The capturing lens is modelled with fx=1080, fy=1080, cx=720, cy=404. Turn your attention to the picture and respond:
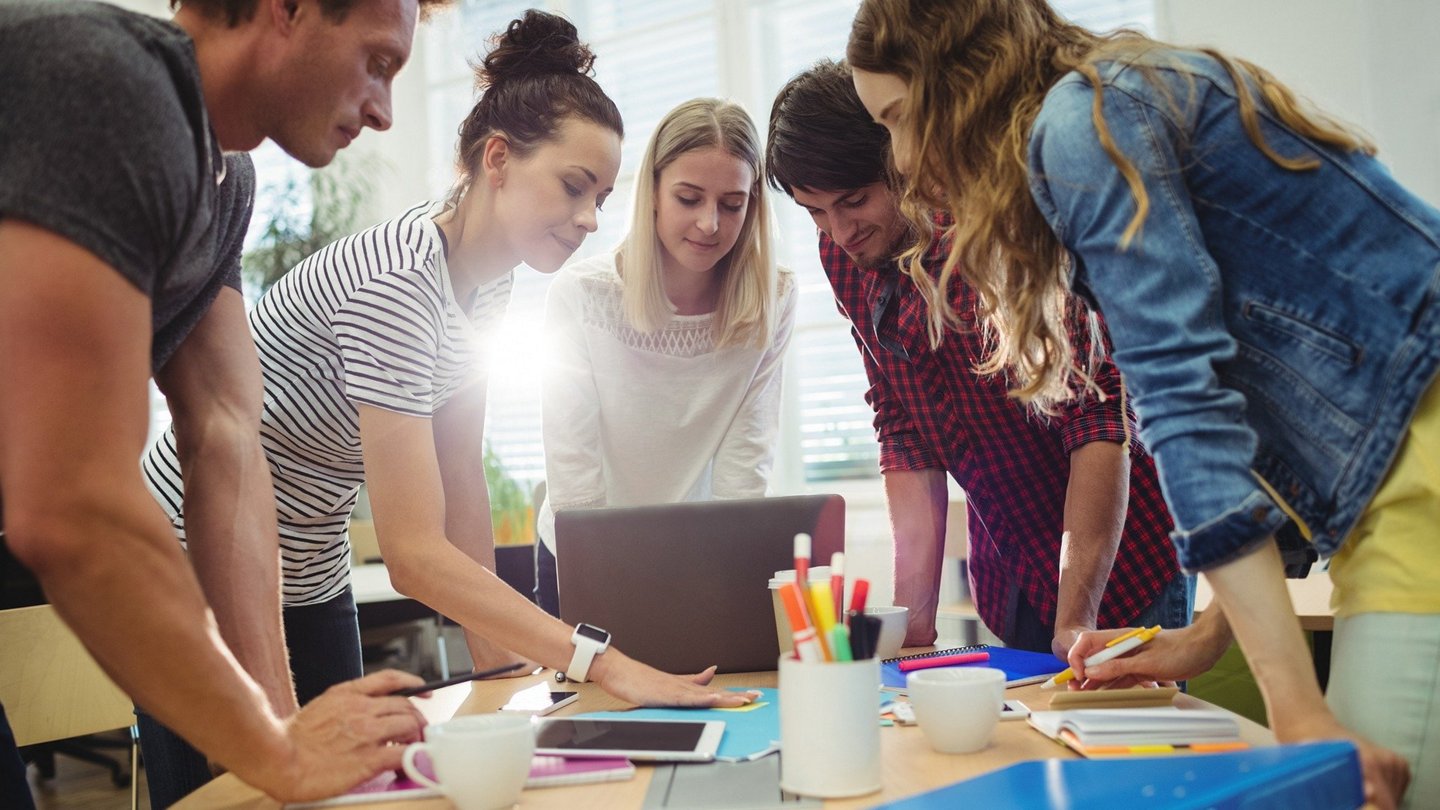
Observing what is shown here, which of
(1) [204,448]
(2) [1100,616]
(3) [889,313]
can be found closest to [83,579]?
(1) [204,448]

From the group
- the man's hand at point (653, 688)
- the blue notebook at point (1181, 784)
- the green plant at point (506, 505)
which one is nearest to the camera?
the blue notebook at point (1181, 784)

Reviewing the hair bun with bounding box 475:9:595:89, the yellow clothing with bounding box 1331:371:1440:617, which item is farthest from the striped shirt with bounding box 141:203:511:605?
the yellow clothing with bounding box 1331:371:1440:617

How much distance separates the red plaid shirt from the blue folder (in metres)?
0.38

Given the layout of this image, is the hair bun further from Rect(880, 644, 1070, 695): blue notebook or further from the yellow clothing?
the yellow clothing

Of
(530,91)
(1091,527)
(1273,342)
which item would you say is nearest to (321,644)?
(530,91)

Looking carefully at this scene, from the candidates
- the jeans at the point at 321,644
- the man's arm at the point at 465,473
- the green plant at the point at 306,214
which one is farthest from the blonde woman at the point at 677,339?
the green plant at the point at 306,214

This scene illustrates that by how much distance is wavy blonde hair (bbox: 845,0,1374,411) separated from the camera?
1072 mm

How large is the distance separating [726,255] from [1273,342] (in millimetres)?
1349

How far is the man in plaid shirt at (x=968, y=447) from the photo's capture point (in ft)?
5.50

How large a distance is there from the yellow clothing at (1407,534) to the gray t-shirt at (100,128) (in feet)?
3.38

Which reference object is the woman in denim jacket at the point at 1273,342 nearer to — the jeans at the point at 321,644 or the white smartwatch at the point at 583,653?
the white smartwatch at the point at 583,653

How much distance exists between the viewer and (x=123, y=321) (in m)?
0.79

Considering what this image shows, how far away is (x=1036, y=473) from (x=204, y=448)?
4.16 feet

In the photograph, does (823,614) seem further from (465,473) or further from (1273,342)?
(465,473)
